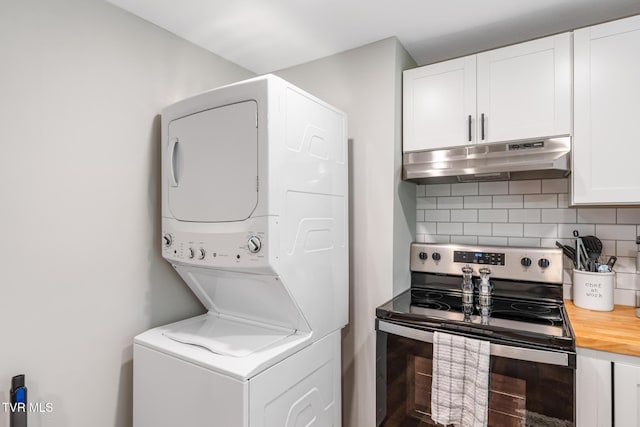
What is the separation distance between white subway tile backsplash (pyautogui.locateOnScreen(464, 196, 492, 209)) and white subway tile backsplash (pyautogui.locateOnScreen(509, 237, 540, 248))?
0.24m

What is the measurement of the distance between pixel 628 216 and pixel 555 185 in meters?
0.35

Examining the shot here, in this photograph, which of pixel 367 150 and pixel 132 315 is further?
pixel 367 150

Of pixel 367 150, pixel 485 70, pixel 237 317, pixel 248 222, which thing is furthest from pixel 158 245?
pixel 485 70

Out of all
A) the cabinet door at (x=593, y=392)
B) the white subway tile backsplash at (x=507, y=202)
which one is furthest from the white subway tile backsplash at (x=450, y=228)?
the cabinet door at (x=593, y=392)

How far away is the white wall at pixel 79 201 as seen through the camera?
1.31 metres

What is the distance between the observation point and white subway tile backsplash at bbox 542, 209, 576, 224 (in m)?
1.88

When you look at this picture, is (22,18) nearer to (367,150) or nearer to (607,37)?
(367,150)

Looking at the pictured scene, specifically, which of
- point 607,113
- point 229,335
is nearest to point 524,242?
point 607,113

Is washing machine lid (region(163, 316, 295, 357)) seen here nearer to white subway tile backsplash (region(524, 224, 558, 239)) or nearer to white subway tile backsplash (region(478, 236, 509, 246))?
white subway tile backsplash (region(478, 236, 509, 246))

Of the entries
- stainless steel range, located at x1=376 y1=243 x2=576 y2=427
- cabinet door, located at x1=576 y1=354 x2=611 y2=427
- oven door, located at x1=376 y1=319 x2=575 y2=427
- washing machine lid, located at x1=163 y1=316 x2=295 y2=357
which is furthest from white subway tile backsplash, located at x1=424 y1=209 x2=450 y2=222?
washing machine lid, located at x1=163 y1=316 x2=295 y2=357

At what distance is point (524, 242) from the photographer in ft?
6.57

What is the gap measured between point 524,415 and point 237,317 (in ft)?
4.32

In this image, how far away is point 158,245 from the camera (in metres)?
1.82

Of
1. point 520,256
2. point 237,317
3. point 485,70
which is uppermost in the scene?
point 485,70
